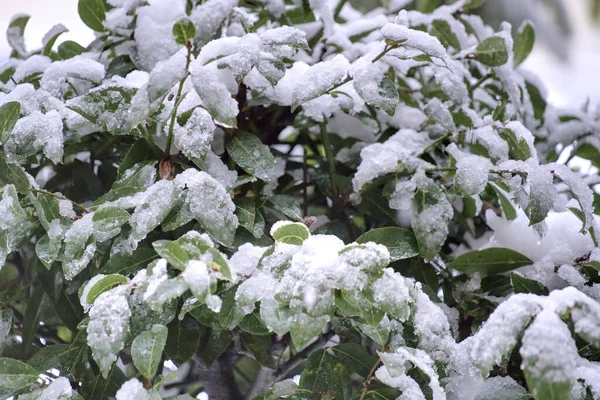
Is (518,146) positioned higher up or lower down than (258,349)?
higher up

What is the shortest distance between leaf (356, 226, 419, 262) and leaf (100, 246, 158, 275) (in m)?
0.22

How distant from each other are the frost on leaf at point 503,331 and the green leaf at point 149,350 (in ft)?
0.80

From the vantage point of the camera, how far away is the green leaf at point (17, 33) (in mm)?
886

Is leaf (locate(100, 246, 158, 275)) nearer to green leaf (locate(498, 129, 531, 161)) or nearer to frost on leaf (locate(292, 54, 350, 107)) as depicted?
frost on leaf (locate(292, 54, 350, 107))

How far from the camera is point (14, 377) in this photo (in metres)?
0.57

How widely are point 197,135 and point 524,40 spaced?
0.55 metres

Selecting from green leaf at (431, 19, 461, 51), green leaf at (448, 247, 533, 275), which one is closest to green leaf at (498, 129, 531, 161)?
green leaf at (448, 247, 533, 275)

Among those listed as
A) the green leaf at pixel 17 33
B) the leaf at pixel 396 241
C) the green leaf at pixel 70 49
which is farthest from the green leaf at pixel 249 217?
the green leaf at pixel 17 33

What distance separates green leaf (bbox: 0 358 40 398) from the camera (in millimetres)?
566

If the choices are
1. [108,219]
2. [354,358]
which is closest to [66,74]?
[108,219]

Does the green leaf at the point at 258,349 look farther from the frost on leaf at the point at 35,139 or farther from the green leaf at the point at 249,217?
the frost on leaf at the point at 35,139

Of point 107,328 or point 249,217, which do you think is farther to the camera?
point 249,217

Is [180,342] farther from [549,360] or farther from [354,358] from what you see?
[549,360]

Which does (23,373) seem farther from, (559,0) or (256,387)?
(559,0)
